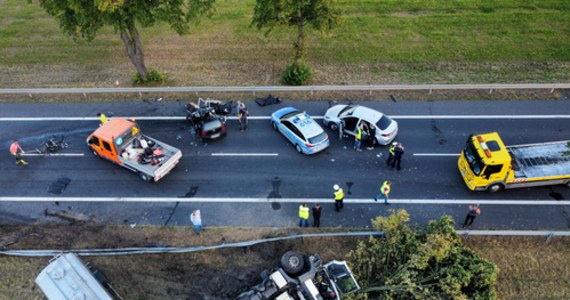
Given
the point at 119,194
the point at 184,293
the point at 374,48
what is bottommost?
the point at 184,293

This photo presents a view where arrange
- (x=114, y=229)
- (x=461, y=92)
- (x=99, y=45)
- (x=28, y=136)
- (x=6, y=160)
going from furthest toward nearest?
1. (x=99, y=45)
2. (x=461, y=92)
3. (x=28, y=136)
4. (x=6, y=160)
5. (x=114, y=229)

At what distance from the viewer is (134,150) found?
18359mm

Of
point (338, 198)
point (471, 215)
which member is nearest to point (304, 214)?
point (338, 198)

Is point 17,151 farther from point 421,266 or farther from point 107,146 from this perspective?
point 421,266

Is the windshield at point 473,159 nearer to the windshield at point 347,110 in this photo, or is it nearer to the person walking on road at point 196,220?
the windshield at point 347,110

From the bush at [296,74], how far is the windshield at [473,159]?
422 inches

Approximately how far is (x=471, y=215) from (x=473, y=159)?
8.98 feet

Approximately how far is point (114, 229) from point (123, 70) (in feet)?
46.9

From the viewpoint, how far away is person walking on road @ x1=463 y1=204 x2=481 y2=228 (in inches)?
588

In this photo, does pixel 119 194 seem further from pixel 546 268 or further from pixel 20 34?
pixel 20 34

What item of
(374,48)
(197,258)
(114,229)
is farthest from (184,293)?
(374,48)

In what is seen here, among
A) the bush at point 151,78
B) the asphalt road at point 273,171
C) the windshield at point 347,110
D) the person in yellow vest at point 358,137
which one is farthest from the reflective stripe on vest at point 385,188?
the bush at point 151,78

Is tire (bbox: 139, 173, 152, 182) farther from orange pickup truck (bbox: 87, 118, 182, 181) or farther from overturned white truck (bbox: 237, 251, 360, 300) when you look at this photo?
overturned white truck (bbox: 237, 251, 360, 300)

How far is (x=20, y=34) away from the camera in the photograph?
31.1 m
